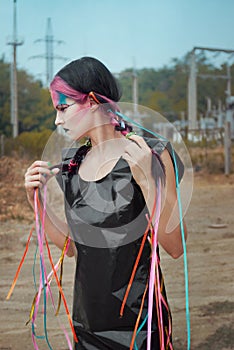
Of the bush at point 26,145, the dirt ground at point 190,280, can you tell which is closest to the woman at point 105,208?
the dirt ground at point 190,280

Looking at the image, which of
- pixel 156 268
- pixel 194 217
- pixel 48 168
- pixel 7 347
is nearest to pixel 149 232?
pixel 156 268

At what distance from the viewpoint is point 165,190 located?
93 cm

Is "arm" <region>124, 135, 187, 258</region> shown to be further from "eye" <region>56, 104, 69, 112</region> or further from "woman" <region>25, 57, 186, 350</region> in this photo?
"eye" <region>56, 104, 69, 112</region>

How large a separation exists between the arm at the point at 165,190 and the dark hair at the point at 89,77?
11 centimetres

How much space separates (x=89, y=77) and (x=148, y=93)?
23.2 metres

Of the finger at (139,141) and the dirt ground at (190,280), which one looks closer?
the finger at (139,141)

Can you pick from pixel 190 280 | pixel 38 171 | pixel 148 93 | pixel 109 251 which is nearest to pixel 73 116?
pixel 38 171

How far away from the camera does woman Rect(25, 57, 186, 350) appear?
3.18 feet

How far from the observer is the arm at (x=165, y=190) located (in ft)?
2.94

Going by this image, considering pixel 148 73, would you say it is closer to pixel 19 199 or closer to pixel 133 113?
pixel 19 199

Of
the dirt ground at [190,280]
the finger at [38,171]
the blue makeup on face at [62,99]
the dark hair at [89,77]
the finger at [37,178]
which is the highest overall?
the dark hair at [89,77]

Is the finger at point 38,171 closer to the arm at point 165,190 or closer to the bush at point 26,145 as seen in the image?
the arm at point 165,190

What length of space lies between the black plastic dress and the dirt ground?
166 cm

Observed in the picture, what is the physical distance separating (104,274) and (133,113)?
0.87 ft
